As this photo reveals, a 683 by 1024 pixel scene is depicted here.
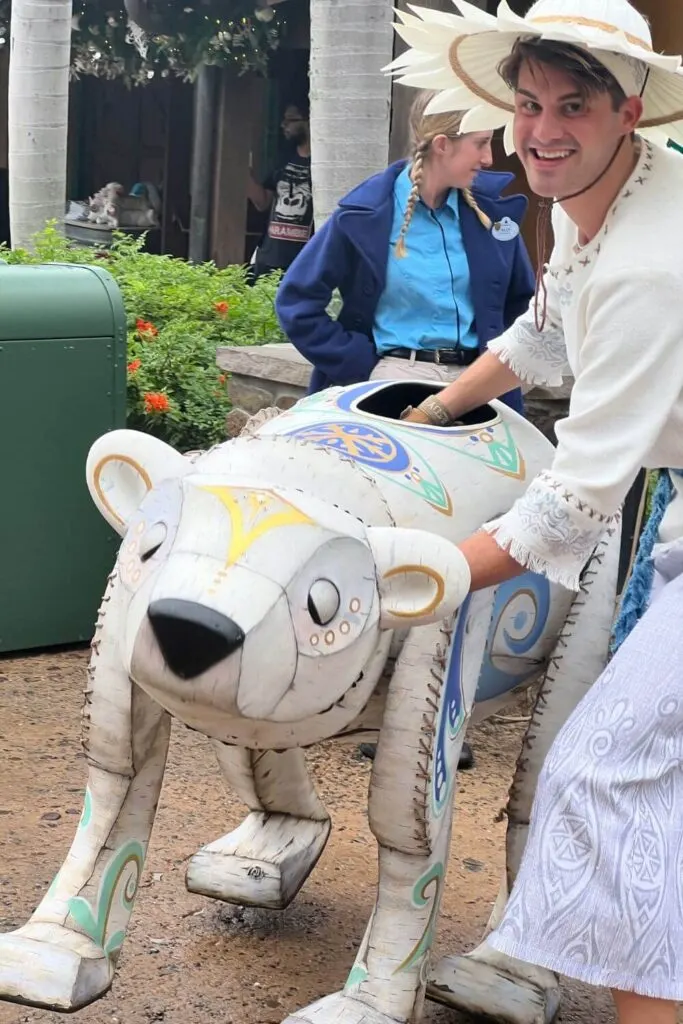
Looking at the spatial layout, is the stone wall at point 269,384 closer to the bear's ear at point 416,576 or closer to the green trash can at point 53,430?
the green trash can at point 53,430

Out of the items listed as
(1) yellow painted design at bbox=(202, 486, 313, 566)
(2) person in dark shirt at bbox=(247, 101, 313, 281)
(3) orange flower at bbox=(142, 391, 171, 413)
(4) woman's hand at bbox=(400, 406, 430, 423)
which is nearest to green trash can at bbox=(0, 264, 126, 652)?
(3) orange flower at bbox=(142, 391, 171, 413)

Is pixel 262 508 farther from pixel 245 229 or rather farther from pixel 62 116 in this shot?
pixel 245 229

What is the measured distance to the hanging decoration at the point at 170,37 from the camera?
10.9 metres

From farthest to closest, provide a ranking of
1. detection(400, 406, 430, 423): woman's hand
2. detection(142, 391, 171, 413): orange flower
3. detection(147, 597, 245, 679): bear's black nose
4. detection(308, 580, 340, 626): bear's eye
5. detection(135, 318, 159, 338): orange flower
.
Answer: detection(135, 318, 159, 338): orange flower, detection(142, 391, 171, 413): orange flower, detection(400, 406, 430, 423): woman's hand, detection(308, 580, 340, 626): bear's eye, detection(147, 597, 245, 679): bear's black nose

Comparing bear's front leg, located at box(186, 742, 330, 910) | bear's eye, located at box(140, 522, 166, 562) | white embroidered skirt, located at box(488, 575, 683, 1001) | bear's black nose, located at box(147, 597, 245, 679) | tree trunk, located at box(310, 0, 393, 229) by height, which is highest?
tree trunk, located at box(310, 0, 393, 229)

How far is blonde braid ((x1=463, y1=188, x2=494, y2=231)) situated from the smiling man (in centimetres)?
172

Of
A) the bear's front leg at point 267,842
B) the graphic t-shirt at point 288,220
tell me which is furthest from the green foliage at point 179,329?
the bear's front leg at point 267,842

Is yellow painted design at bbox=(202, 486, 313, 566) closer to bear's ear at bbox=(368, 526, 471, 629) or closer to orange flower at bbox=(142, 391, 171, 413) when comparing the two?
bear's ear at bbox=(368, 526, 471, 629)

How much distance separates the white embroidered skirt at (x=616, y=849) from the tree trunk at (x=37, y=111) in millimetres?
6035

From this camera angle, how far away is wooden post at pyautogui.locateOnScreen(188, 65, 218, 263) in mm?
12180

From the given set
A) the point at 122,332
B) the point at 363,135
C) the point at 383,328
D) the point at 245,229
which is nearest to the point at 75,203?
the point at 245,229

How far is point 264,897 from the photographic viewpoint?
3.20 meters

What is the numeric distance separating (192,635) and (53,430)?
2961mm

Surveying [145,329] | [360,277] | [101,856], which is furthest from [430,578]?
[145,329]
